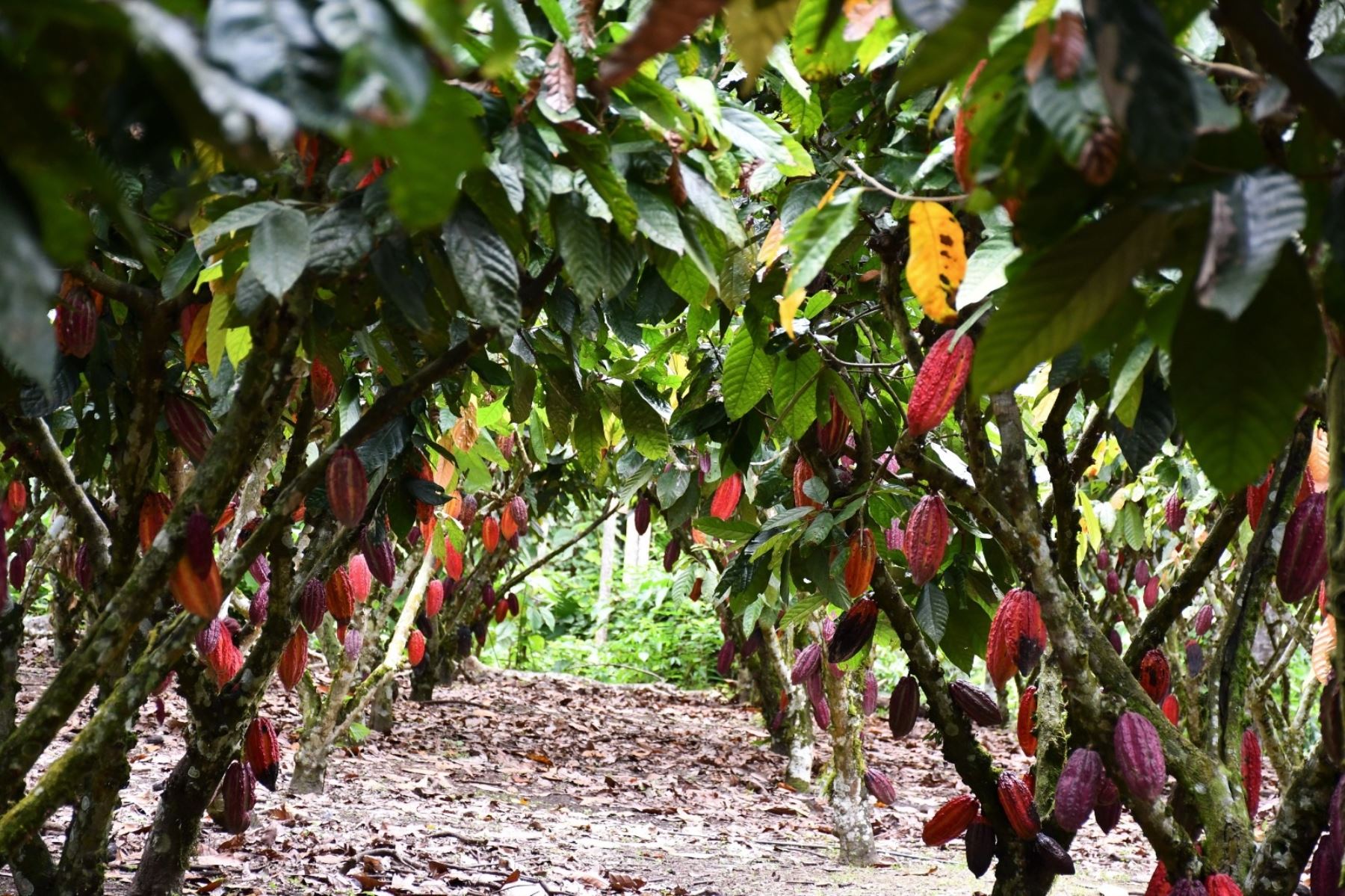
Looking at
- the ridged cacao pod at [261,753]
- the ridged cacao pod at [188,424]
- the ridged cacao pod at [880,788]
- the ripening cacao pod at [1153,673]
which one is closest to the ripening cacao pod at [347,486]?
the ridged cacao pod at [188,424]

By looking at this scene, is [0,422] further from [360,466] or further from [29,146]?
[29,146]

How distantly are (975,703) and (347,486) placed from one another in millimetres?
1038

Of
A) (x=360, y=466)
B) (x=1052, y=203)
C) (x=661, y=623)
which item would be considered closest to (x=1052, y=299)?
(x=1052, y=203)

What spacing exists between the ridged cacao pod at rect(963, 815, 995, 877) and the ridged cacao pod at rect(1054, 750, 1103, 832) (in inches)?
12.4

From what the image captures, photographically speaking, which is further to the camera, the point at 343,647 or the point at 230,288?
the point at 343,647

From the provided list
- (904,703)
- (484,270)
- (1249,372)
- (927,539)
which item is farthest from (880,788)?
(1249,372)

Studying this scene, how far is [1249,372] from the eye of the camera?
524 millimetres

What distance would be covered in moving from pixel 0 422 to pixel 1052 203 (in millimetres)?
1345

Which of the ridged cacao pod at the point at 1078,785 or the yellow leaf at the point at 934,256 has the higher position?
the yellow leaf at the point at 934,256

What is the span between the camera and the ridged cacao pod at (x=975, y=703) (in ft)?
5.73

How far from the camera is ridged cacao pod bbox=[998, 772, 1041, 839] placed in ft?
5.25

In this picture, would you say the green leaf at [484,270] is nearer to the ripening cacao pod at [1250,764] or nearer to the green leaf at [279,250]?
the green leaf at [279,250]

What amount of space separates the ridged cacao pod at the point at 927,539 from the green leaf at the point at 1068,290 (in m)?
1.14

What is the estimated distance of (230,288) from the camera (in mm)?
1172
